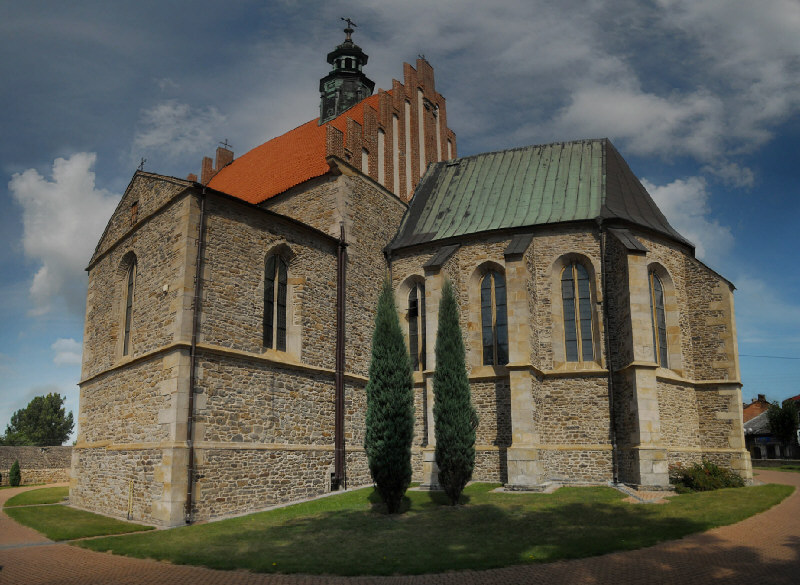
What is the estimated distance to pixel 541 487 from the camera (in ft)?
56.8

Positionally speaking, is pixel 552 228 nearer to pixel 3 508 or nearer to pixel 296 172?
pixel 296 172

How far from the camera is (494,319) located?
802 inches

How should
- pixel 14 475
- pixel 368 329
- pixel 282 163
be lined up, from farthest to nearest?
pixel 14 475 < pixel 282 163 < pixel 368 329

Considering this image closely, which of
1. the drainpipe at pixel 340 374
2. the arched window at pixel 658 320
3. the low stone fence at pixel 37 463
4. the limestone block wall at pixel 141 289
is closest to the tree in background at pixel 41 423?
the low stone fence at pixel 37 463

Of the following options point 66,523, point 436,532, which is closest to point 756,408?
point 436,532

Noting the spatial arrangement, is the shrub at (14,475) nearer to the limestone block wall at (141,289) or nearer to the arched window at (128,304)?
the limestone block wall at (141,289)

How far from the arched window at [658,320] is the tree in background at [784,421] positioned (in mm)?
25968

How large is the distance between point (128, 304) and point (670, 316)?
17604 mm

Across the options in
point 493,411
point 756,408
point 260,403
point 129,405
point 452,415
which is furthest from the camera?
point 756,408

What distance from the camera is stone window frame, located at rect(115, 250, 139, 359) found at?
62.3 ft

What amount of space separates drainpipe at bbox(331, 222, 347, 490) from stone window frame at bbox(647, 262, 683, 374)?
9.96m

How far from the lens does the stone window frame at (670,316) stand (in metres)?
20.0

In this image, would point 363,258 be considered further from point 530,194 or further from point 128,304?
point 128,304

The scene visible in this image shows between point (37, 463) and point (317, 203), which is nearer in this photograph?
point (317, 203)
